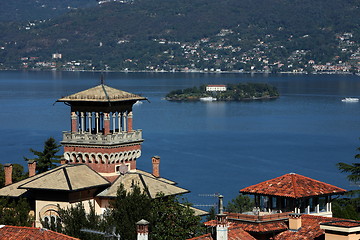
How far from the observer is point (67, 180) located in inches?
933

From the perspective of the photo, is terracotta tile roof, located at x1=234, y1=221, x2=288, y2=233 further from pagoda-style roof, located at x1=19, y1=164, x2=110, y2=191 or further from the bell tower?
the bell tower

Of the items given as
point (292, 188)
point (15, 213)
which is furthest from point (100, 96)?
point (292, 188)

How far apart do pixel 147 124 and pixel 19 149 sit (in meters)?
32.8

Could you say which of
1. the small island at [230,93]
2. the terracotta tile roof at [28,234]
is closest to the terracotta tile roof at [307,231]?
the terracotta tile roof at [28,234]

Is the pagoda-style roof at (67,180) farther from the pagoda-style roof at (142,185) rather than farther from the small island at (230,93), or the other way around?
the small island at (230,93)

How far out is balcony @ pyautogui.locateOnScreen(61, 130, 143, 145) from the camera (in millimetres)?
25438

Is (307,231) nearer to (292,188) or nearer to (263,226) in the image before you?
(263,226)

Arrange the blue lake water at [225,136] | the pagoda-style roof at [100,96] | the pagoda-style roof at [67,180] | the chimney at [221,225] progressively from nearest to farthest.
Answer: the chimney at [221,225] → the pagoda-style roof at [67,180] → the pagoda-style roof at [100,96] → the blue lake water at [225,136]

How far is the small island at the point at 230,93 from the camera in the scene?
17262cm

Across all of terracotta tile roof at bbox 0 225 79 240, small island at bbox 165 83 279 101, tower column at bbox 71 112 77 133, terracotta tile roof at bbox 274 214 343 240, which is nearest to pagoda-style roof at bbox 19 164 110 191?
tower column at bbox 71 112 77 133

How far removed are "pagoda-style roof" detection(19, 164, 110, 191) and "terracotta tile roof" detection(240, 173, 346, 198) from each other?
16.2 ft

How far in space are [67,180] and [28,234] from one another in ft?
20.4

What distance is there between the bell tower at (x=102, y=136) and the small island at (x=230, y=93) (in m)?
142

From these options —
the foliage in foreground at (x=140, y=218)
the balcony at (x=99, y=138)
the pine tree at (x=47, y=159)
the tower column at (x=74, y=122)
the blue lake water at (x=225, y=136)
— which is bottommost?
the blue lake water at (x=225, y=136)
